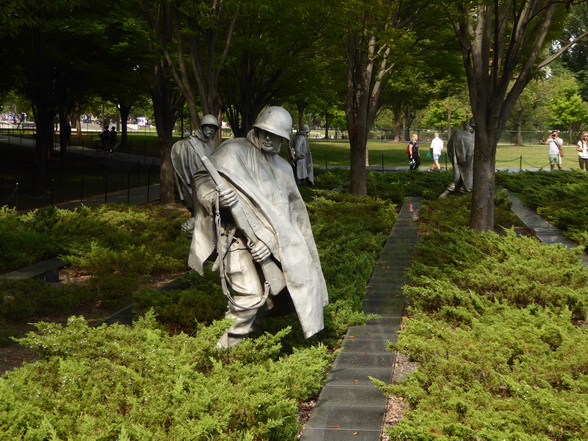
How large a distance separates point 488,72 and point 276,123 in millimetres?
7477

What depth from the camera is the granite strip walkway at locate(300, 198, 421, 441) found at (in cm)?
489

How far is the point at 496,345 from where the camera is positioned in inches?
228

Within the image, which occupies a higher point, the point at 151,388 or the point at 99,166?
the point at 99,166

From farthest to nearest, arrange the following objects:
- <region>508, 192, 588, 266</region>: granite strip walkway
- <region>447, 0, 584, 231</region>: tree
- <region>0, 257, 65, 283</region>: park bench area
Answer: <region>508, 192, 588, 266</region>: granite strip walkway
<region>447, 0, 584, 231</region>: tree
<region>0, 257, 65, 283</region>: park bench area

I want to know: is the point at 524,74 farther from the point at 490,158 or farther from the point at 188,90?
the point at 188,90

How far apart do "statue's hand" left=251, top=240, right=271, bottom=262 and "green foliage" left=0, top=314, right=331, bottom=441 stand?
0.60m

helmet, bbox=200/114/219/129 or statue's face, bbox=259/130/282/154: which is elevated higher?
helmet, bbox=200/114/219/129

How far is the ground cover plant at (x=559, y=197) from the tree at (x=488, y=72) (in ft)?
5.53

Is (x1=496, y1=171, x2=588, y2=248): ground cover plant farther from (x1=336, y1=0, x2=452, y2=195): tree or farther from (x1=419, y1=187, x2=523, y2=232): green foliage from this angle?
(x1=336, y1=0, x2=452, y2=195): tree

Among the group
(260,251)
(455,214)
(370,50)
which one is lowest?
(455,214)

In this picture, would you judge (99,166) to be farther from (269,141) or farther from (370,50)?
(269,141)

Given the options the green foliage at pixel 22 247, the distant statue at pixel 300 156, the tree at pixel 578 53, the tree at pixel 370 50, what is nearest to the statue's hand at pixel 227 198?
the green foliage at pixel 22 247

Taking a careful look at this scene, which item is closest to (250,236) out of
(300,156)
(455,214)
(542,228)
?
(542,228)

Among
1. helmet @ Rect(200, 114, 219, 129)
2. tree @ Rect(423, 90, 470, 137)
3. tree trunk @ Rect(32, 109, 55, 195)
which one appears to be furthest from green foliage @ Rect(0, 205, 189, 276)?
tree @ Rect(423, 90, 470, 137)
